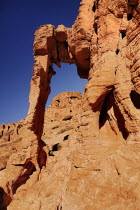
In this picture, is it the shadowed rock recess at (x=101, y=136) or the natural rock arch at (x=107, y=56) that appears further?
the natural rock arch at (x=107, y=56)

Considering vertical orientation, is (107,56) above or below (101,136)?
above

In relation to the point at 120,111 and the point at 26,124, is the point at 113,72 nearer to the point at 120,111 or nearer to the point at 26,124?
the point at 120,111

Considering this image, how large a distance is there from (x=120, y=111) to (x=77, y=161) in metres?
2.70

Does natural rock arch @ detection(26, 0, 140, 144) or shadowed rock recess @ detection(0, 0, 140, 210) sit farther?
natural rock arch @ detection(26, 0, 140, 144)

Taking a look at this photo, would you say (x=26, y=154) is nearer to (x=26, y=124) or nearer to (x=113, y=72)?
(x=26, y=124)

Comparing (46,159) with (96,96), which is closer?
(96,96)

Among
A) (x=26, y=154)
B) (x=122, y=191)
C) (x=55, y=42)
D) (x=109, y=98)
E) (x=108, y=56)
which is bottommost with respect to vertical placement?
(x=122, y=191)

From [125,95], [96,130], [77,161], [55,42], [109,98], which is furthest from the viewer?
[55,42]

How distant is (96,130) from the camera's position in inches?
289

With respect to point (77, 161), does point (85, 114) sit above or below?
above

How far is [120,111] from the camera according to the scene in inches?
259

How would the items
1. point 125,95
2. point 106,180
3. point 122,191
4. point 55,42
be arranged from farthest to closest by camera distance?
point 55,42 → point 125,95 → point 106,180 → point 122,191

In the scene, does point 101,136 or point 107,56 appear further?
point 107,56

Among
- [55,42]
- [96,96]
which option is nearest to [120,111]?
[96,96]
